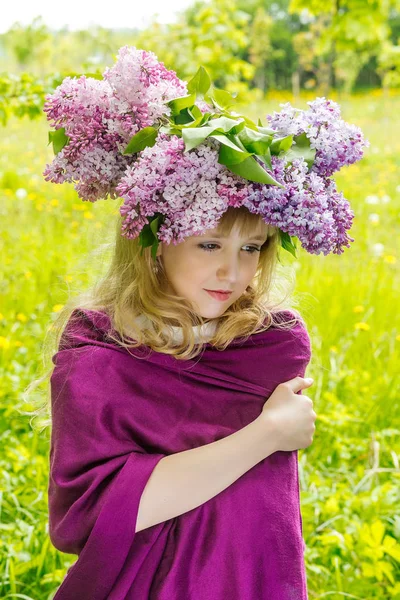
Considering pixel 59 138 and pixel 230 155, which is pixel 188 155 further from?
pixel 59 138

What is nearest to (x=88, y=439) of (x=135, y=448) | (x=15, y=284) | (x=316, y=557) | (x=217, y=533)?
(x=135, y=448)

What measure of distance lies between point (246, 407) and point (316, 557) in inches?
32.7

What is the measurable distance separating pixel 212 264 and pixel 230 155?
10.5 inches

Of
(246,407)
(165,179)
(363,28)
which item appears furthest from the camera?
(363,28)

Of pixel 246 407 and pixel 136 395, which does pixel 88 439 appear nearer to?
pixel 136 395

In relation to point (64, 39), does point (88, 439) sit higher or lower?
lower

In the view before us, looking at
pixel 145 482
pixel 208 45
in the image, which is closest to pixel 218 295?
pixel 145 482

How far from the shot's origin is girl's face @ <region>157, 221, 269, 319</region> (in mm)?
1493

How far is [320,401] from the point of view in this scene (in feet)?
9.57

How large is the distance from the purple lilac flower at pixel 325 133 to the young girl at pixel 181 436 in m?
0.18

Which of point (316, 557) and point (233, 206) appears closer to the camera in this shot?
point (233, 206)

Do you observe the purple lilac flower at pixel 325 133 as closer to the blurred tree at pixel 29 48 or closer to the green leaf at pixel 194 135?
the green leaf at pixel 194 135

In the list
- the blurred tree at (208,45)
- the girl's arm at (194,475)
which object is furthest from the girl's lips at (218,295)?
the blurred tree at (208,45)

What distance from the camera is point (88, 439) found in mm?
1470
